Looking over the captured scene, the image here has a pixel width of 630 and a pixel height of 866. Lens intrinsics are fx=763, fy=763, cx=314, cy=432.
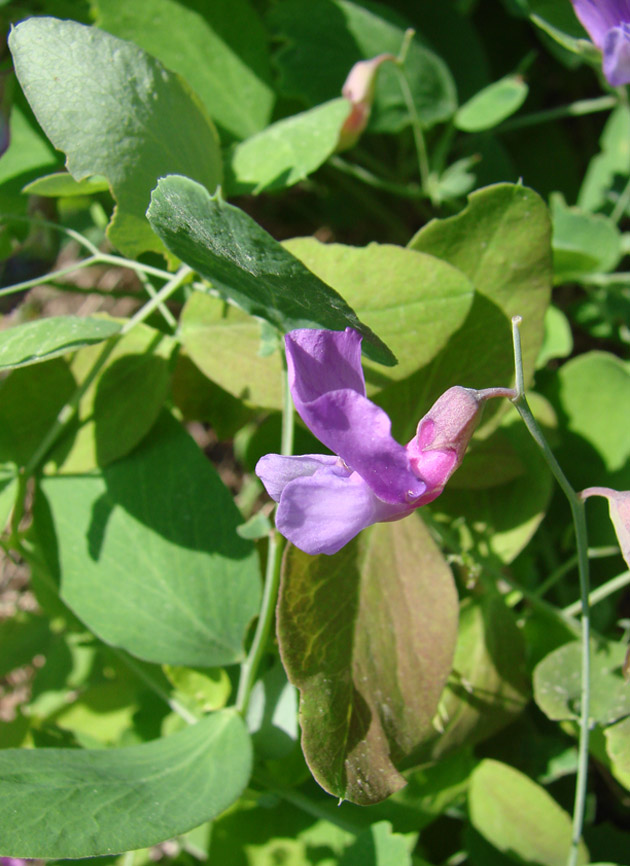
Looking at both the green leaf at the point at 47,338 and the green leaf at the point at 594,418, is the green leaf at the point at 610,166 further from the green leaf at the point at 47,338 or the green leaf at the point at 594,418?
the green leaf at the point at 47,338

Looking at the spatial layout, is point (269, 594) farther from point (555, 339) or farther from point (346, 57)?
point (346, 57)

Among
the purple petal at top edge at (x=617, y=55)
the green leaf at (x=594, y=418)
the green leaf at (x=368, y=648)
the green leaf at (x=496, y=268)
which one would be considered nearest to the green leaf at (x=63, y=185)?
the green leaf at (x=496, y=268)

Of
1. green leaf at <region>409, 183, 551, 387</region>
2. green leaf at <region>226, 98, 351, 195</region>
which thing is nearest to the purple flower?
green leaf at <region>409, 183, 551, 387</region>

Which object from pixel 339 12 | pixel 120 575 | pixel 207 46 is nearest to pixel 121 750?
pixel 120 575

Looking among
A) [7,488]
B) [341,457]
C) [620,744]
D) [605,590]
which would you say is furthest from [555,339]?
[7,488]

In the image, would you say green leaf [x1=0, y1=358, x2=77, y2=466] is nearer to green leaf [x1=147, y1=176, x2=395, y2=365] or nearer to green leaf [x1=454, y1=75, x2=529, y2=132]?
green leaf [x1=147, y1=176, x2=395, y2=365]

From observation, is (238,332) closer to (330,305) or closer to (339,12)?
(330,305)
